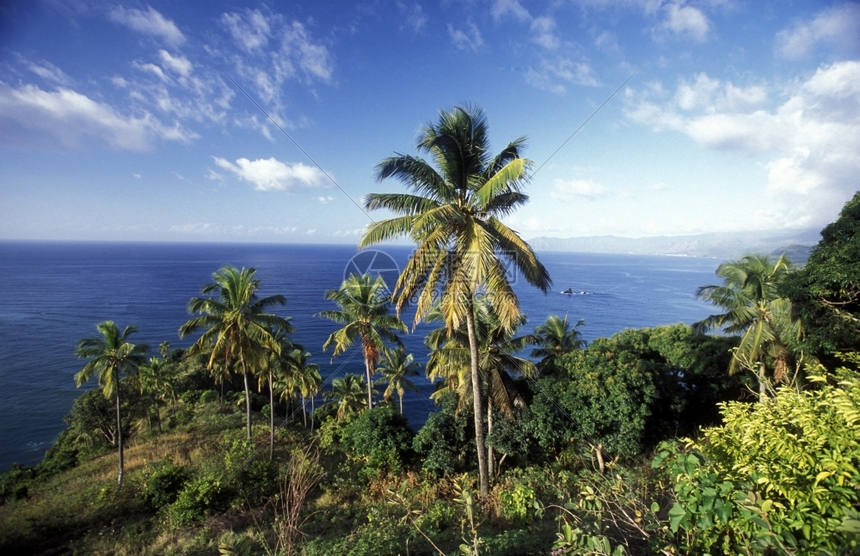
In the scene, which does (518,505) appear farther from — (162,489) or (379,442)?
(162,489)

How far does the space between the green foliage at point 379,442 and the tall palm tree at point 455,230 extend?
7.15 meters

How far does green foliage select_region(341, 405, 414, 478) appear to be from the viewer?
13.6m

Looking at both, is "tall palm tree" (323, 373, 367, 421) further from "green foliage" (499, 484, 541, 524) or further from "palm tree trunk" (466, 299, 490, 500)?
"green foliage" (499, 484, 541, 524)

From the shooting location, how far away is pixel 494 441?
46.3ft

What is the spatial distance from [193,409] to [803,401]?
3758 cm

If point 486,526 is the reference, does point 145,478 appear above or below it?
below

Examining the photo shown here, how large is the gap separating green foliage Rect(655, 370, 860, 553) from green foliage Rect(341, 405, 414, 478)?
1153 cm

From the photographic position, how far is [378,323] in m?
17.5

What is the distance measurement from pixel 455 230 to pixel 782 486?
7266 millimetres

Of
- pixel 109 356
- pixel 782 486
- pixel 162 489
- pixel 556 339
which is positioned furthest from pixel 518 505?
pixel 109 356

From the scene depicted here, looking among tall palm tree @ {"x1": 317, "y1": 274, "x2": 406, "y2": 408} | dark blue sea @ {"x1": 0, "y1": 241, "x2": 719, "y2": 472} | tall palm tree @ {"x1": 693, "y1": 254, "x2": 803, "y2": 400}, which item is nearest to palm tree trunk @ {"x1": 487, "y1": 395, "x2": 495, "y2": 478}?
tall palm tree @ {"x1": 317, "y1": 274, "x2": 406, "y2": 408}

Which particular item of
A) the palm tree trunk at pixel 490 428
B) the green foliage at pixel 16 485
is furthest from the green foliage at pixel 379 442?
the green foliage at pixel 16 485

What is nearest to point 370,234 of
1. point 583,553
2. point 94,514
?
point 583,553

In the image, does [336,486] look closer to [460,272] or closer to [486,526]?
[486,526]
